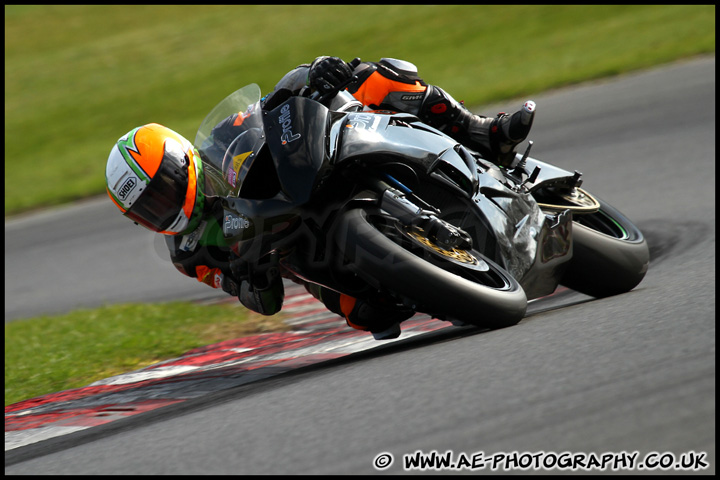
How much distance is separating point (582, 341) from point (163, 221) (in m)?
1.99

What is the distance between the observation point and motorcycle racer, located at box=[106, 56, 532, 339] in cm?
398

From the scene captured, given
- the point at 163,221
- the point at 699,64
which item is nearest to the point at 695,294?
the point at 163,221

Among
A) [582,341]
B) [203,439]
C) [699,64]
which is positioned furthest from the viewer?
[699,64]

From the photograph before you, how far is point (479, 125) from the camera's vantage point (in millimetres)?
4699

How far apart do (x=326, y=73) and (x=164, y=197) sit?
941mm

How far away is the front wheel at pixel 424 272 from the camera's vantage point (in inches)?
131

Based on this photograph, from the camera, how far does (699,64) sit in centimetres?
1128

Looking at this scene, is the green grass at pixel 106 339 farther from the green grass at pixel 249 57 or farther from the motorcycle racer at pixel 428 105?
the green grass at pixel 249 57

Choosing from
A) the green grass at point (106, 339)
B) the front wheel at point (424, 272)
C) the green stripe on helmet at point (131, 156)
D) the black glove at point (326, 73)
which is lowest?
the green grass at point (106, 339)

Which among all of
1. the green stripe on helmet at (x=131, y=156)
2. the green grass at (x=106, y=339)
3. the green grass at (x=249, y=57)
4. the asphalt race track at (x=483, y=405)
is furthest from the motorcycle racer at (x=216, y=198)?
the green grass at (x=249, y=57)

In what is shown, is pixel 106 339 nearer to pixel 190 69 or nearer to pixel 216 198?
pixel 216 198

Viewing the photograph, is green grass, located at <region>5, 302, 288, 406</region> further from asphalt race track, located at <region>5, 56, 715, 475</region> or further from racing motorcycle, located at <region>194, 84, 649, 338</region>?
racing motorcycle, located at <region>194, 84, 649, 338</region>

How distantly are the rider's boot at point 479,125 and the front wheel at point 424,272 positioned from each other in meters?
1.13

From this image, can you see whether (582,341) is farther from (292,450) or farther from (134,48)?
(134,48)
